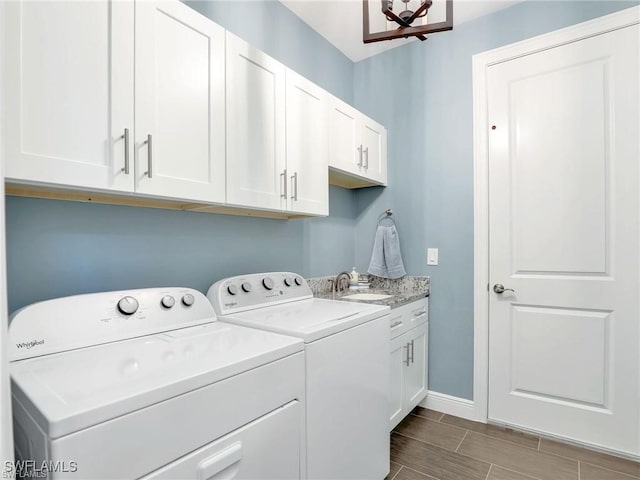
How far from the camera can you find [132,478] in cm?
73

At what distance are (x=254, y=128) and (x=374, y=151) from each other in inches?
50.8

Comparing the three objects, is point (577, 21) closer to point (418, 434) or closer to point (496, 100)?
point (496, 100)

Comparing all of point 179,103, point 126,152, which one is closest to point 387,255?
point 179,103

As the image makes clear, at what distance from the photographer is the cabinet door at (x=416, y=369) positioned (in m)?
2.23

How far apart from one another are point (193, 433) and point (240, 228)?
124 centimetres

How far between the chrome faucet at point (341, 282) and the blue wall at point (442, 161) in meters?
0.50

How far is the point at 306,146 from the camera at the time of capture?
1.91 meters

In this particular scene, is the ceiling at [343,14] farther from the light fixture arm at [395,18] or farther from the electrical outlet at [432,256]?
the electrical outlet at [432,256]

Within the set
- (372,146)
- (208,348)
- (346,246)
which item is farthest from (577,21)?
(208,348)

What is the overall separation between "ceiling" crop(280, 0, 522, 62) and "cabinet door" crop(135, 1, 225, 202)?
1145 millimetres

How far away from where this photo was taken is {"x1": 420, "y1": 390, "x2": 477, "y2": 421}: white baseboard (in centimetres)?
237

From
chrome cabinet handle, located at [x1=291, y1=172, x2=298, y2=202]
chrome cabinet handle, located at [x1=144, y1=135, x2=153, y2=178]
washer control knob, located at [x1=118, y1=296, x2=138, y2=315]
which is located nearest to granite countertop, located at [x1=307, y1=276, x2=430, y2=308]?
chrome cabinet handle, located at [x1=291, y1=172, x2=298, y2=202]

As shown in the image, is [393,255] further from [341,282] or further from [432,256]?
[341,282]

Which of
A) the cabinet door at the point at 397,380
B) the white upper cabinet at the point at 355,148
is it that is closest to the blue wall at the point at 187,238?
the white upper cabinet at the point at 355,148
